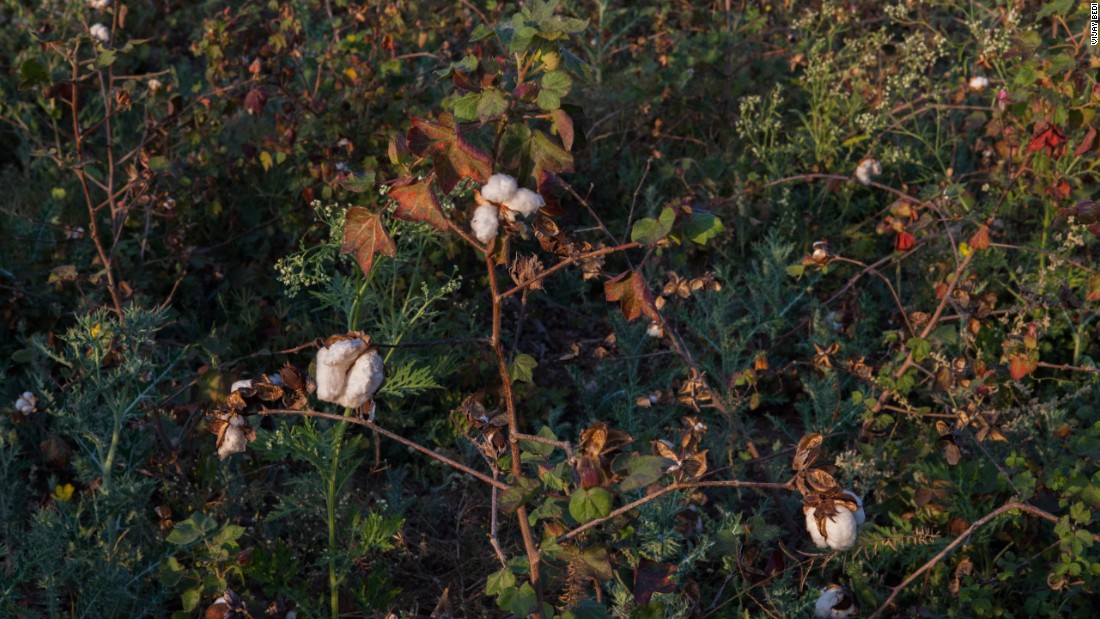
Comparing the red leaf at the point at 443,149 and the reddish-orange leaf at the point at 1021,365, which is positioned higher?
the red leaf at the point at 443,149

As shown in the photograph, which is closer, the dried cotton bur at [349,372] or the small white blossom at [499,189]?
the small white blossom at [499,189]

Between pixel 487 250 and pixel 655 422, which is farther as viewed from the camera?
pixel 655 422

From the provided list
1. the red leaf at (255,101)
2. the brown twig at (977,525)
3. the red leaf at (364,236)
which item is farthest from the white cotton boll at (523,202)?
the red leaf at (255,101)

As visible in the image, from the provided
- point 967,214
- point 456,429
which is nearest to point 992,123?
point 967,214

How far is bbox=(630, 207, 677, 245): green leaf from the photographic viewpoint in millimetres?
1535

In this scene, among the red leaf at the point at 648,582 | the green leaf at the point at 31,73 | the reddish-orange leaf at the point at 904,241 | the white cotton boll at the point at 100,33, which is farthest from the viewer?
the white cotton boll at the point at 100,33

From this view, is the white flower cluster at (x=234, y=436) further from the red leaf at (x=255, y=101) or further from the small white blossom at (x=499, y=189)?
the red leaf at (x=255, y=101)

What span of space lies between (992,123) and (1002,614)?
1.67 metres

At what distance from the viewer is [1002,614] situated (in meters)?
2.44

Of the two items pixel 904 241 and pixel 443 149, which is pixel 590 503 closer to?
pixel 443 149

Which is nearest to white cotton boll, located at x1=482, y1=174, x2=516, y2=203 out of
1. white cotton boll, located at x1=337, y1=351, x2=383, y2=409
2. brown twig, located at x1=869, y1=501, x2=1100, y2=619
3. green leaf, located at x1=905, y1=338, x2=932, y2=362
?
white cotton boll, located at x1=337, y1=351, x2=383, y2=409

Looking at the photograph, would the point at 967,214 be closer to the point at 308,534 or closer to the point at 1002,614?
the point at 1002,614

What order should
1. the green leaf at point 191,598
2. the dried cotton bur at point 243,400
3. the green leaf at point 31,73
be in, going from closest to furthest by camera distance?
the dried cotton bur at point 243,400
the green leaf at point 191,598
the green leaf at point 31,73

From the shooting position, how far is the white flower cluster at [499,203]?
1.50 meters
